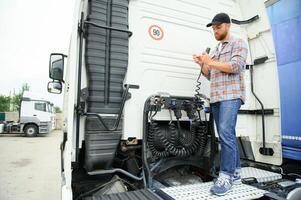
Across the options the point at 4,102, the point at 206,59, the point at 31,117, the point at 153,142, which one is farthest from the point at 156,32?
the point at 4,102

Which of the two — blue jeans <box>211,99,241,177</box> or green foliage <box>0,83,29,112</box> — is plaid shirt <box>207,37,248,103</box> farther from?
green foliage <box>0,83,29,112</box>

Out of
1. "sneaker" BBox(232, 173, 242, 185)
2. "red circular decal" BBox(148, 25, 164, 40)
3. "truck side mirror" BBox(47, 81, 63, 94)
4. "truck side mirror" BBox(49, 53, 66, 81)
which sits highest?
"red circular decal" BBox(148, 25, 164, 40)

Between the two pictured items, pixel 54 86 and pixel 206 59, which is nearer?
pixel 206 59

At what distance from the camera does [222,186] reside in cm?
192

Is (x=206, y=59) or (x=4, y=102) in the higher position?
(x=4, y=102)

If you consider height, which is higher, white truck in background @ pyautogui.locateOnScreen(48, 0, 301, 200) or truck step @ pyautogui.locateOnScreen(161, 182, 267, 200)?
white truck in background @ pyautogui.locateOnScreen(48, 0, 301, 200)

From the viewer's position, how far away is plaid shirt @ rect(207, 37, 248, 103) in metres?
2.11

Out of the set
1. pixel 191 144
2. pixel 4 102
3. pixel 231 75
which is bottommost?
pixel 191 144

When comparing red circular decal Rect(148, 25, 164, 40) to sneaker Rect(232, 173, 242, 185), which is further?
red circular decal Rect(148, 25, 164, 40)

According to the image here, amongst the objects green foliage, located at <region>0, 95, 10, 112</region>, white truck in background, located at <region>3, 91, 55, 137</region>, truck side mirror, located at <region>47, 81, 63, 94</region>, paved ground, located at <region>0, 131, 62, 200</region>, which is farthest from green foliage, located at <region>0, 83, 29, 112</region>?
truck side mirror, located at <region>47, 81, 63, 94</region>

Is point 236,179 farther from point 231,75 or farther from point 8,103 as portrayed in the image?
point 8,103

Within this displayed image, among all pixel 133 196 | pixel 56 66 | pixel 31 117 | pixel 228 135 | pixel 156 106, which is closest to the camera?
pixel 133 196

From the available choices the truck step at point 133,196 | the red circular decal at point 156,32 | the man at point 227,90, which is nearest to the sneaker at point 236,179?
the man at point 227,90

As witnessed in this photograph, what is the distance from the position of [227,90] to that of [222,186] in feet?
2.80
